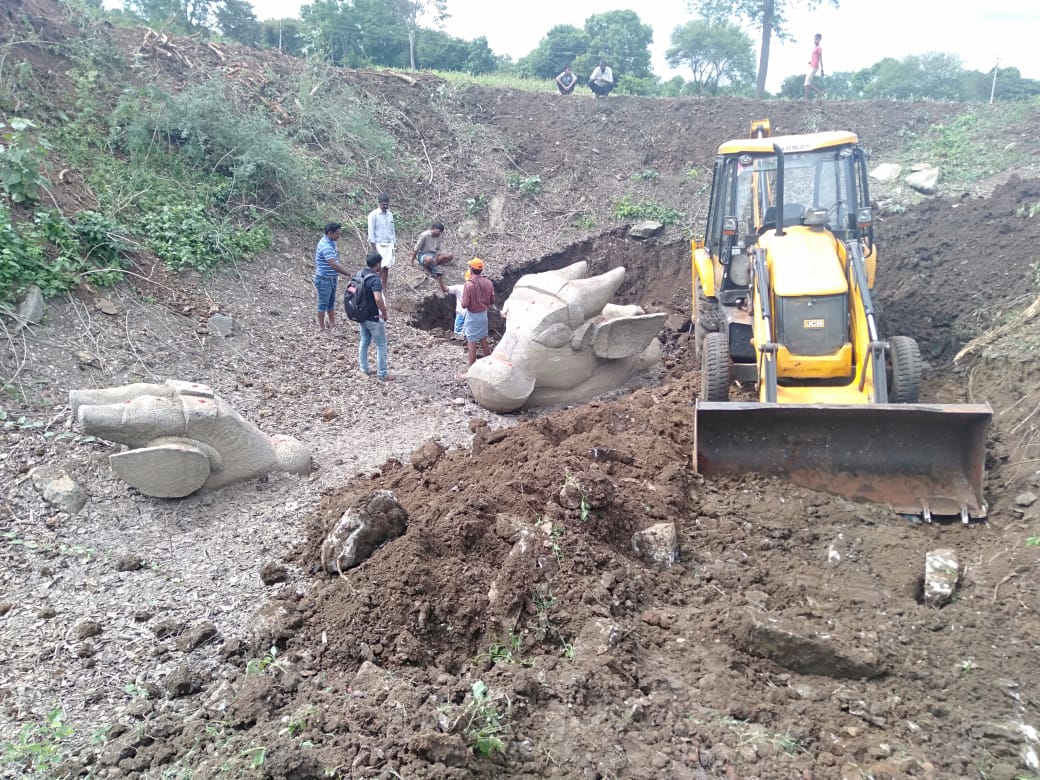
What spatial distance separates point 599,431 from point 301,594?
2.85 meters

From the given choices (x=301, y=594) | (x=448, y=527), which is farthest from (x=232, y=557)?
(x=448, y=527)

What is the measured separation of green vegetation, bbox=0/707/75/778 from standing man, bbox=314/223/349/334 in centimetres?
638

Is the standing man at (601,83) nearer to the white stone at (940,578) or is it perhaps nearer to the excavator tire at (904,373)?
the excavator tire at (904,373)

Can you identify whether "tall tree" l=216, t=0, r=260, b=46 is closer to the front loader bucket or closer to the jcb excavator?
the jcb excavator

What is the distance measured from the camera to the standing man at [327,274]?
9172mm

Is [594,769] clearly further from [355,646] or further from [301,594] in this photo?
[301,594]

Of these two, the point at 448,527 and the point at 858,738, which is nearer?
the point at 858,738

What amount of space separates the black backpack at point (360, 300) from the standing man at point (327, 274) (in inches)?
43.5

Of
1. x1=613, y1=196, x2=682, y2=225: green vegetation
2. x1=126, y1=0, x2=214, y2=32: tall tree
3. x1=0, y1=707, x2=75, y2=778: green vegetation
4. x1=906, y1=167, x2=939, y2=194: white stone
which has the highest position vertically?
x1=126, y1=0, x2=214, y2=32: tall tree

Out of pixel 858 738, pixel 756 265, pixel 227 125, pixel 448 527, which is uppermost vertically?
pixel 227 125

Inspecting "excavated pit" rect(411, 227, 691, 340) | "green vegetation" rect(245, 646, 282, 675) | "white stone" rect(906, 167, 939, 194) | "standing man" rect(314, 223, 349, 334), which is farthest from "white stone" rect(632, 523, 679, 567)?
"white stone" rect(906, 167, 939, 194)

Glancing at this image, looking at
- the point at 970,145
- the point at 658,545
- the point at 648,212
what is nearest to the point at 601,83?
the point at 648,212

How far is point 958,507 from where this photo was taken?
16.7 feet

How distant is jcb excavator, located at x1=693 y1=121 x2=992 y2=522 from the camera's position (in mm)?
5250
